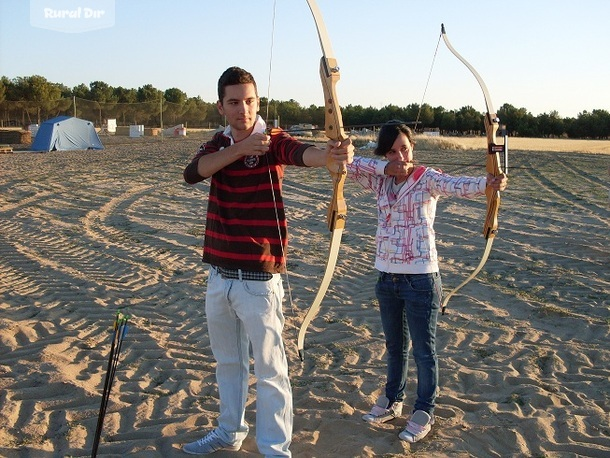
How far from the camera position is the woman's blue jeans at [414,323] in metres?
3.41

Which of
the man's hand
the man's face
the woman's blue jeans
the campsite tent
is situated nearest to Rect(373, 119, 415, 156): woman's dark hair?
the woman's blue jeans

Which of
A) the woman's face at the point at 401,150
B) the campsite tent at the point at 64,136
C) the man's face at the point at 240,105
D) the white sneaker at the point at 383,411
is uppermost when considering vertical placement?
the man's face at the point at 240,105

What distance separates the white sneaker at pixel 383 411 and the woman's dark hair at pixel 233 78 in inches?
77.4

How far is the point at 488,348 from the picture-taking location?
5121 millimetres

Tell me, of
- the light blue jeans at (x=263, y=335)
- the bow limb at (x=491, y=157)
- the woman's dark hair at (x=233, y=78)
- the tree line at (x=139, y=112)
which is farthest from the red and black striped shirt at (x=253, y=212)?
the tree line at (x=139, y=112)

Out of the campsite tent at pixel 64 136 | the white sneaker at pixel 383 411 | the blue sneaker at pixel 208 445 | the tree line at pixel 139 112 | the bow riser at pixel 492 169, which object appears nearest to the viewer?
the blue sneaker at pixel 208 445

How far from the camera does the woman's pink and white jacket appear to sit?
11.2ft

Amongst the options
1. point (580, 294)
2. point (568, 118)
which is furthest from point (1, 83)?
point (580, 294)

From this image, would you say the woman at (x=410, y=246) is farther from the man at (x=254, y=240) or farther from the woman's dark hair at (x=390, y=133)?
the man at (x=254, y=240)

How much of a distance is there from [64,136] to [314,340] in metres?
25.0

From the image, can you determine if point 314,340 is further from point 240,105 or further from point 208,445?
point 240,105

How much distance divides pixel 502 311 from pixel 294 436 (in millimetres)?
3161

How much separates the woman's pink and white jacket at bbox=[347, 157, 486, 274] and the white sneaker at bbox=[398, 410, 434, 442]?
82 cm

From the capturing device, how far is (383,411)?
3.76m
